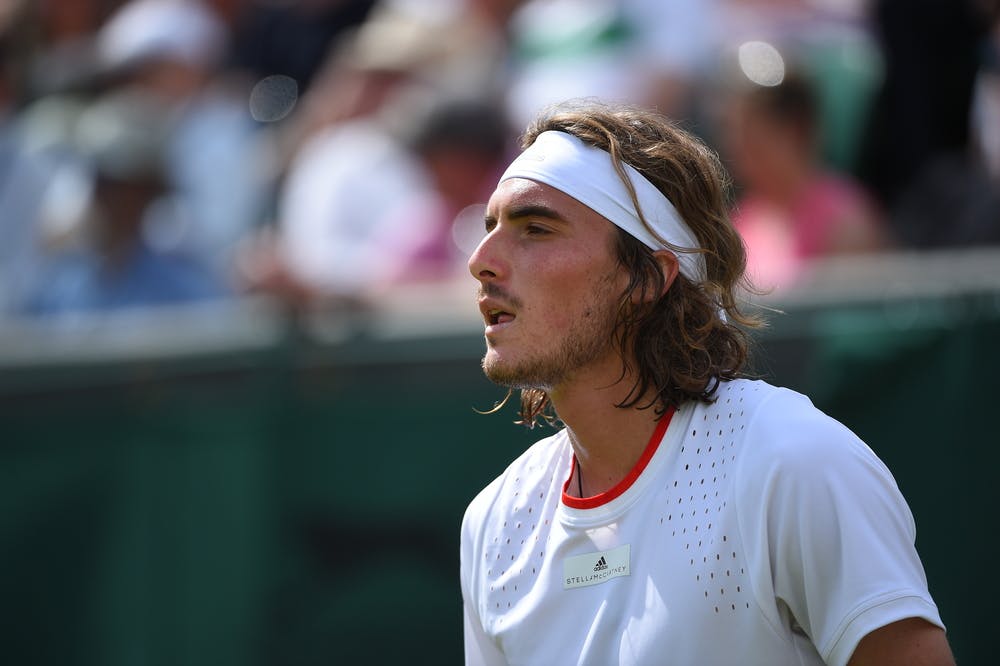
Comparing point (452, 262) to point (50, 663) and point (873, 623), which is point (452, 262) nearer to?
point (50, 663)

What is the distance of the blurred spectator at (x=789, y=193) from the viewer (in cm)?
534

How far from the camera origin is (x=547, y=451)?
328 cm

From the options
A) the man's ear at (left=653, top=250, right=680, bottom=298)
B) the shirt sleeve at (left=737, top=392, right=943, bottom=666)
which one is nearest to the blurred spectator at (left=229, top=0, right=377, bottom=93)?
the man's ear at (left=653, top=250, right=680, bottom=298)

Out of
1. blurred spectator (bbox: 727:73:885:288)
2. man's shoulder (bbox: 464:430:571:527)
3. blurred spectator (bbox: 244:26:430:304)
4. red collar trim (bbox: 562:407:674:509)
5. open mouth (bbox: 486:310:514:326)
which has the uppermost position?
open mouth (bbox: 486:310:514:326)

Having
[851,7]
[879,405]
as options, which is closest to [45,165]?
[851,7]

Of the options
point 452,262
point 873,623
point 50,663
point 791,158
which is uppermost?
point 873,623

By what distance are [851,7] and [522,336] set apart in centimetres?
449

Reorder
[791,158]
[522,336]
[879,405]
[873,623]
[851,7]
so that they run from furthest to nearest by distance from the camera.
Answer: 1. [851,7]
2. [791,158]
3. [879,405]
4. [522,336]
5. [873,623]

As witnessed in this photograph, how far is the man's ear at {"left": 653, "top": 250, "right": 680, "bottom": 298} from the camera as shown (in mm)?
3000

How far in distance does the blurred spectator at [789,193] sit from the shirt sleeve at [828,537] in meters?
2.64

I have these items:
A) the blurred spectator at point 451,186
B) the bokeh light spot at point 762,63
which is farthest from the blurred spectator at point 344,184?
the bokeh light spot at point 762,63

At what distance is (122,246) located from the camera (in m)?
6.66

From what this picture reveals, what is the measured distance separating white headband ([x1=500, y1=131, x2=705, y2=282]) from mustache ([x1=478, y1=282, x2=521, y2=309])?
0.24 m

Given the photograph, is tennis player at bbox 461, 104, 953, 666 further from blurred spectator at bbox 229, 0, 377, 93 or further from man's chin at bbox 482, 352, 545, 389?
blurred spectator at bbox 229, 0, 377, 93
